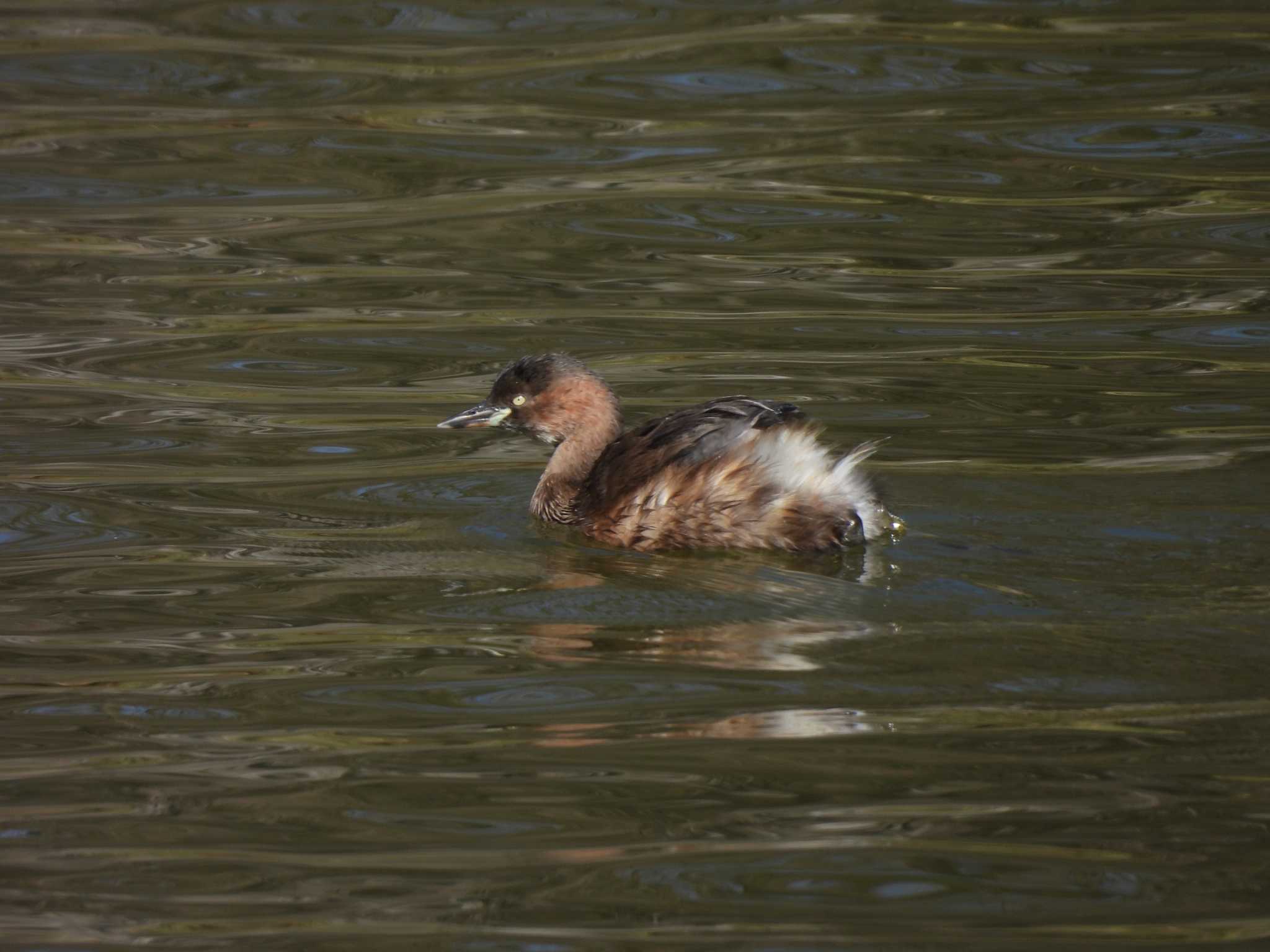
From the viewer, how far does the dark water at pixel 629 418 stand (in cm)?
396

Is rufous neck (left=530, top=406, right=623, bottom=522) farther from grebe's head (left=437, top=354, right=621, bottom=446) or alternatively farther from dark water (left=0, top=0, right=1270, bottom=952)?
dark water (left=0, top=0, right=1270, bottom=952)

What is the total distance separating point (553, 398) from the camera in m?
6.83

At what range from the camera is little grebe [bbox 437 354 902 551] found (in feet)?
19.7

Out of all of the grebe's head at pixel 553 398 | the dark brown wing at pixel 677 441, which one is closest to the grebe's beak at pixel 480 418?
the grebe's head at pixel 553 398

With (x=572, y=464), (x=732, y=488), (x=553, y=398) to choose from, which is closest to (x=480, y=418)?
(x=553, y=398)

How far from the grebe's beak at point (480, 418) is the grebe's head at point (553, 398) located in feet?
0.06

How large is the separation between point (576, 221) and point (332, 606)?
16.9 feet

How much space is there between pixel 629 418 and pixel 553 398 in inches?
37.8

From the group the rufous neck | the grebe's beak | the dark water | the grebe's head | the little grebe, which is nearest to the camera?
the dark water

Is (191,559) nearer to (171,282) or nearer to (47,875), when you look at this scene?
(47,875)

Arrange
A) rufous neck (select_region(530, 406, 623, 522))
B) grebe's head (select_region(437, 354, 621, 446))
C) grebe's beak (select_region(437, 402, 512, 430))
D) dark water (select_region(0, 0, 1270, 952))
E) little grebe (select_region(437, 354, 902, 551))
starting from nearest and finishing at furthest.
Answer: dark water (select_region(0, 0, 1270, 952)) < little grebe (select_region(437, 354, 902, 551)) < rufous neck (select_region(530, 406, 623, 522)) < grebe's head (select_region(437, 354, 621, 446)) < grebe's beak (select_region(437, 402, 512, 430))

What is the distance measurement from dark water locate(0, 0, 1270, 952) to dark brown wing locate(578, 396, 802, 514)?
243 mm

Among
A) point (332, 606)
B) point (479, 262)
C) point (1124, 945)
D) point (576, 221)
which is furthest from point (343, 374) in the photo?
point (1124, 945)

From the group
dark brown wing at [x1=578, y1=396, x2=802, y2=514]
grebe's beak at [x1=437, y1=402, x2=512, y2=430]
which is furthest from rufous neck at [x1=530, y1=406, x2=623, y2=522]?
grebe's beak at [x1=437, y1=402, x2=512, y2=430]
